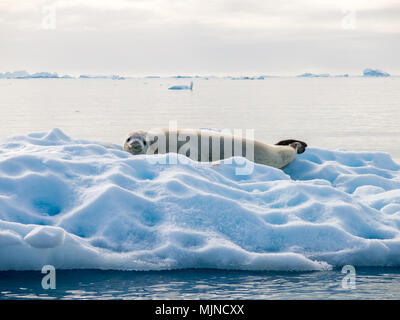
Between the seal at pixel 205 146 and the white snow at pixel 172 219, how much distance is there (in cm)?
162

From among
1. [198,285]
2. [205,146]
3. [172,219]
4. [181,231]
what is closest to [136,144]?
[205,146]

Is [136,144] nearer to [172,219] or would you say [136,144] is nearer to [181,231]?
[172,219]

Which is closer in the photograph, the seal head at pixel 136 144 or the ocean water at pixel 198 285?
the ocean water at pixel 198 285

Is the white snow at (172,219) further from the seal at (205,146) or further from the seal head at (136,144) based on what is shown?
the seal at (205,146)

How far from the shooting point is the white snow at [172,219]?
497 cm

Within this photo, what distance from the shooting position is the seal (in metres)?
8.39

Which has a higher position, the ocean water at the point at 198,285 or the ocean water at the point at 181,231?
the ocean water at the point at 181,231

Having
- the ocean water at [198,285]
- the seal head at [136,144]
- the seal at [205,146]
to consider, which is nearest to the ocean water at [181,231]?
the ocean water at [198,285]

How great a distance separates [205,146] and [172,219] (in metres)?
3.27

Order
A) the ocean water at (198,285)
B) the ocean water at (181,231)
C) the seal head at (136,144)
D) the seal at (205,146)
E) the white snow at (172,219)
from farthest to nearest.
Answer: the seal at (205,146), the seal head at (136,144), the white snow at (172,219), the ocean water at (181,231), the ocean water at (198,285)

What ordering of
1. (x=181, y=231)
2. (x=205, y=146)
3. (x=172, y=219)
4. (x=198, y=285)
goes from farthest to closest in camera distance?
1. (x=205, y=146)
2. (x=172, y=219)
3. (x=181, y=231)
4. (x=198, y=285)

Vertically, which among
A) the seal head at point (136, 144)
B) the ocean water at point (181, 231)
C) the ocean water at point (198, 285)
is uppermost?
the seal head at point (136, 144)

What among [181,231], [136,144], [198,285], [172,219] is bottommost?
[198,285]

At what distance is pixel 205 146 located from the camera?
8.57m
